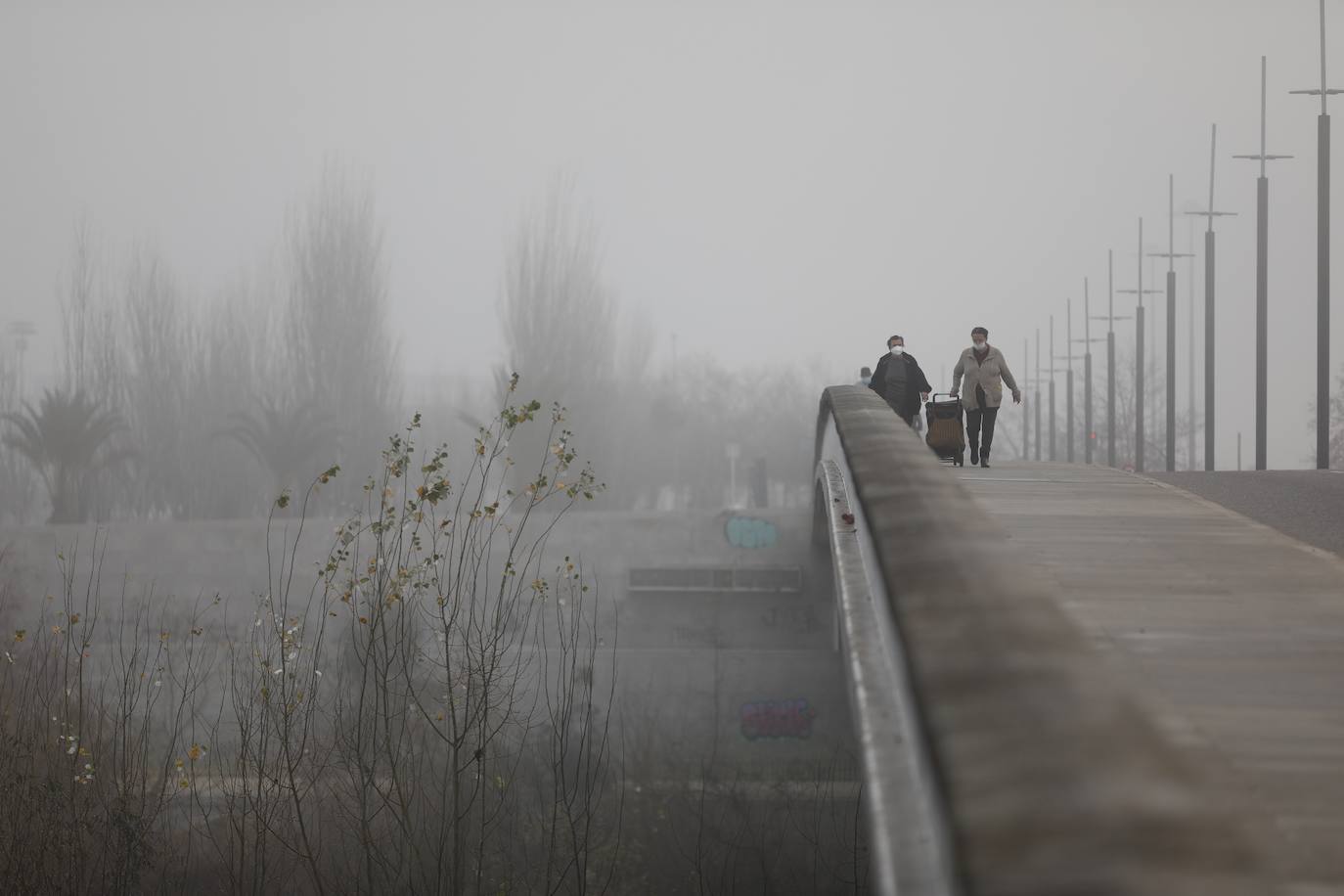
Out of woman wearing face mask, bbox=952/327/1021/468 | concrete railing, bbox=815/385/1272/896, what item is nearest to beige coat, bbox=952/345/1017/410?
woman wearing face mask, bbox=952/327/1021/468

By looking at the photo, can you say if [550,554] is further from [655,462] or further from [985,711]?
[985,711]

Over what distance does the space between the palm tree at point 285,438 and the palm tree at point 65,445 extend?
3.62 m

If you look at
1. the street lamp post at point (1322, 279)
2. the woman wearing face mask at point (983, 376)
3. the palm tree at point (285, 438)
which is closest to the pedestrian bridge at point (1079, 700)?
the woman wearing face mask at point (983, 376)

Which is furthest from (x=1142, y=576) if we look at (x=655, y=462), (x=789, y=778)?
(x=655, y=462)

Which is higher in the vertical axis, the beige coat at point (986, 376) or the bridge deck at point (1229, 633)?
the beige coat at point (986, 376)

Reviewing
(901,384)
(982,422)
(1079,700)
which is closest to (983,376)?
(982,422)

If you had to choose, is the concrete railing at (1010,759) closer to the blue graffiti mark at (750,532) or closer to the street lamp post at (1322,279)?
the street lamp post at (1322,279)

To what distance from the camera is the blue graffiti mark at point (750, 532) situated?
2920 cm

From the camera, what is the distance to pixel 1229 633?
604 cm

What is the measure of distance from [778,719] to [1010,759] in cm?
2224

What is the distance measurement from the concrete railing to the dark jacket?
9331 mm

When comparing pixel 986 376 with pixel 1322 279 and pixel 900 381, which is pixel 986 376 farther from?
pixel 1322 279

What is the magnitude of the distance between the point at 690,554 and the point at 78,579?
14.2 m

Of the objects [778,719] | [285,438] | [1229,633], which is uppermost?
[285,438]
